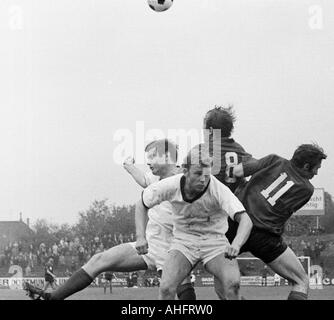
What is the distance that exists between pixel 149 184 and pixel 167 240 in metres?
0.41

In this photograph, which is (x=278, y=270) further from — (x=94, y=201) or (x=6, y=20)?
(x=6, y=20)

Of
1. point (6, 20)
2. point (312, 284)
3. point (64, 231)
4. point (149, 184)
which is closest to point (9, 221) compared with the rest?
point (64, 231)

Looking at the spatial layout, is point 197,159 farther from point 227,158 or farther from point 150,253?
point 150,253

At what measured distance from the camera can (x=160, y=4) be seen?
592cm

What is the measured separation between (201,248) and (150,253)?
0.53 metres

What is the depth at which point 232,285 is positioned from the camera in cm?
505

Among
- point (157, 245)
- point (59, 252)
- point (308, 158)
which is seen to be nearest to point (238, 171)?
point (308, 158)

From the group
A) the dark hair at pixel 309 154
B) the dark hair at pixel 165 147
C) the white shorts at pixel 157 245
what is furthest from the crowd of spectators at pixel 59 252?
the dark hair at pixel 309 154

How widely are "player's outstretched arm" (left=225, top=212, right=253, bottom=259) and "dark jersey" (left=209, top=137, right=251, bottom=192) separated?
745mm

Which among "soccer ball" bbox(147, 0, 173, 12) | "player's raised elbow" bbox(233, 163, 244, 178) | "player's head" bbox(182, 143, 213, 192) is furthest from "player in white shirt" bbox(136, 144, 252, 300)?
"soccer ball" bbox(147, 0, 173, 12)

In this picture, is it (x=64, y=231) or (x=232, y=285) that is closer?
(x=232, y=285)

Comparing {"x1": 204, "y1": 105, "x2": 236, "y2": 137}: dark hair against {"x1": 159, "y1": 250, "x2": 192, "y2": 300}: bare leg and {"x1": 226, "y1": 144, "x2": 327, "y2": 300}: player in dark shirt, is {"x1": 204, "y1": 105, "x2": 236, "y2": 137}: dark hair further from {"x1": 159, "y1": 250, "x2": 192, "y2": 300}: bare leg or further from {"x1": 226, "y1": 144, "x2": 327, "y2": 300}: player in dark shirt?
{"x1": 159, "y1": 250, "x2": 192, "y2": 300}: bare leg

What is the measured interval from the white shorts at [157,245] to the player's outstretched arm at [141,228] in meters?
0.50

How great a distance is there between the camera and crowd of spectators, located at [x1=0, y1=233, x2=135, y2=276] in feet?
19.8
